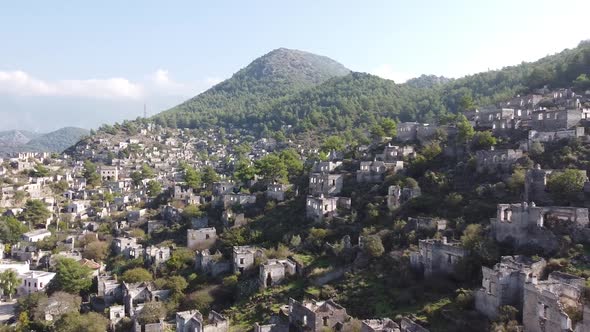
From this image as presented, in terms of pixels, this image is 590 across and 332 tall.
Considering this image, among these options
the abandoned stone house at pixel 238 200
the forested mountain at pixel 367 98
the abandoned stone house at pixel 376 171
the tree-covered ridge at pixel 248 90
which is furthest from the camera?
the tree-covered ridge at pixel 248 90

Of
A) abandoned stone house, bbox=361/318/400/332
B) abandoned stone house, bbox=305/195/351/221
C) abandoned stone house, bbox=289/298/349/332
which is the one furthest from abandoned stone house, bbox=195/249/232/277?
abandoned stone house, bbox=361/318/400/332

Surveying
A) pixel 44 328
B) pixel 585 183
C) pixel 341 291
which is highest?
pixel 585 183

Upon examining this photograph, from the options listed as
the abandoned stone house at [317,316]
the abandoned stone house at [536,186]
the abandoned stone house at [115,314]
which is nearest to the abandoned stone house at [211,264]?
the abandoned stone house at [115,314]

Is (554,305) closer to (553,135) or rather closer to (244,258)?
(244,258)

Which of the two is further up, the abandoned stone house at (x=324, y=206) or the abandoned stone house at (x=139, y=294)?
the abandoned stone house at (x=324, y=206)

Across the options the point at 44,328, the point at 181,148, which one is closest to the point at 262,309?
the point at 44,328

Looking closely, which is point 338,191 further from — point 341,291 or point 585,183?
point 585,183

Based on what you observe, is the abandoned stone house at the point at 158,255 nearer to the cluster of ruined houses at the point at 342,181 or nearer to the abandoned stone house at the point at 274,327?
the cluster of ruined houses at the point at 342,181
